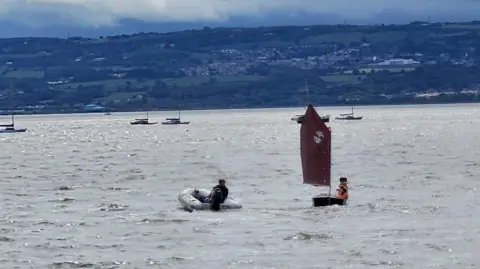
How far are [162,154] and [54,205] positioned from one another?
56163 millimetres

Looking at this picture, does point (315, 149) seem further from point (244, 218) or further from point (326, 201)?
point (244, 218)

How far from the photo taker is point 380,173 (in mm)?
79500

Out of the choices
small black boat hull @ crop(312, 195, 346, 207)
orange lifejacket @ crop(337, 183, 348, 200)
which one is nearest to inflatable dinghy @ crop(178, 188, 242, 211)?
small black boat hull @ crop(312, 195, 346, 207)

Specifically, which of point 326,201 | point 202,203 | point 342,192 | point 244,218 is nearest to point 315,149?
point 342,192

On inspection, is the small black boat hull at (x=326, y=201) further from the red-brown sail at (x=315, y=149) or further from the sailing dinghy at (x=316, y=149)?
the red-brown sail at (x=315, y=149)

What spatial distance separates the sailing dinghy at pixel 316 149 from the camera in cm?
5644

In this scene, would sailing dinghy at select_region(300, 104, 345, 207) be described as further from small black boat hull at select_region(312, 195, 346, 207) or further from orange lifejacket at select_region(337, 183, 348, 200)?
small black boat hull at select_region(312, 195, 346, 207)

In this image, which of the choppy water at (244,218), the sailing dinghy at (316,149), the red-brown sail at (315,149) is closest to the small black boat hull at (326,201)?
the choppy water at (244,218)

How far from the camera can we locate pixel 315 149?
57062 mm

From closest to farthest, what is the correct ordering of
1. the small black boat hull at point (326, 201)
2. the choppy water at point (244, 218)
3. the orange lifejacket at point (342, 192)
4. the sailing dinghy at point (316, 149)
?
1. the choppy water at point (244, 218)
2. the small black boat hull at point (326, 201)
3. the orange lifejacket at point (342, 192)
4. the sailing dinghy at point (316, 149)

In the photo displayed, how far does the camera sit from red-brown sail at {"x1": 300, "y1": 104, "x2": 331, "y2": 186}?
56469mm

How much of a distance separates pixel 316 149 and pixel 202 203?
259 inches

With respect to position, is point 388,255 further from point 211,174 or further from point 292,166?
point 292,166

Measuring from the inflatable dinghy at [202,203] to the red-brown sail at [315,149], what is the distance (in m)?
4.65
